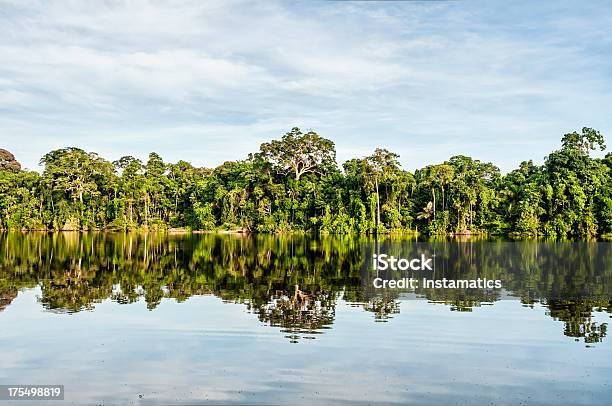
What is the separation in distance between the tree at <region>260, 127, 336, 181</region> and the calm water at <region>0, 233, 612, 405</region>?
45.6 metres

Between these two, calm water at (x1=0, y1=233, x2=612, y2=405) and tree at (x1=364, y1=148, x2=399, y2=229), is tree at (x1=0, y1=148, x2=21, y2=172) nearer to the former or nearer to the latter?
tree at (x1=364, y1=148, x2=399, y2=229)

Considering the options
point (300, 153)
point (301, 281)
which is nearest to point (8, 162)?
point (300, 153)

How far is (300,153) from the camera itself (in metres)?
69.1

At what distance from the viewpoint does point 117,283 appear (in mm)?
21391

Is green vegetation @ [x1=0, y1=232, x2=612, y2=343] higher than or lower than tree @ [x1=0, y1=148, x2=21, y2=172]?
lower

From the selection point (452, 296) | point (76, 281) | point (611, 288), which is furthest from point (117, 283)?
point (611, 288)

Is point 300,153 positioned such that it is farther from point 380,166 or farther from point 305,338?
point 305,338

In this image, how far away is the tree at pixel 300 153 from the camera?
224 feet

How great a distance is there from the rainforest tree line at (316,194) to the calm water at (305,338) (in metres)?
34.6

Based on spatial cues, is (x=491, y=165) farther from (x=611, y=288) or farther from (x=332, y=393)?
(x=332, y=393)

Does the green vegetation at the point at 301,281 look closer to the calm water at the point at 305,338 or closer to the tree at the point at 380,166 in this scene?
the calm water at the point at 305,338

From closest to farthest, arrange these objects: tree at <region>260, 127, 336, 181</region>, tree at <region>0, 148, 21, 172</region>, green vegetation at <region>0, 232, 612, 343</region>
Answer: green vegetation at <region>0, 232, 612, 343</region>
tree at <region>260, 127, 336, 181</region>
tree at <region>0, 148, 21, 172</region>

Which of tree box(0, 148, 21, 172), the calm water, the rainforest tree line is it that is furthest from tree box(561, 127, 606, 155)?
tree box(0, 148, 21, 172)

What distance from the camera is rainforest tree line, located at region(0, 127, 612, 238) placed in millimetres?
54969
